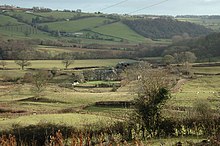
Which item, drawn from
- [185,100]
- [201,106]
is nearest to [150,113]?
[201,106]

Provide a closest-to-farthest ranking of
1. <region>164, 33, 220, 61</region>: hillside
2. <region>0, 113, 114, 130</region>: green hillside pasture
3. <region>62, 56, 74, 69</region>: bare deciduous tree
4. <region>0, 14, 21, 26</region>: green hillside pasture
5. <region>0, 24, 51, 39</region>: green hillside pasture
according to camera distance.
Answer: <region>0, 113, 114, 130</region>: green hillside pasture → <region>62, 56, 74, 69</region>: bare deciduous tree → <region>164, 33, 220, 61</region>: hillside → <region>0, 24, 51, 39</region>: green hillside pasture → <region>0, 14, 21, 26</region>: green hillside pasture

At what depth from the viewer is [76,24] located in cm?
18375

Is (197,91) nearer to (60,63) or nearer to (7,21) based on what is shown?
(60,63)

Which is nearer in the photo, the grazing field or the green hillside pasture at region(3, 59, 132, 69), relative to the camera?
the grazing field

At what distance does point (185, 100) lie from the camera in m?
48.4

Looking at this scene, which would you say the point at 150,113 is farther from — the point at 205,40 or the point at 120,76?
the point at 205,40

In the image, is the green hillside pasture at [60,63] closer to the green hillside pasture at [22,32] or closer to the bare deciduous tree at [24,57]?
the bare deciduous tree at [24,57]

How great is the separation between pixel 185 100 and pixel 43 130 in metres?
26.8

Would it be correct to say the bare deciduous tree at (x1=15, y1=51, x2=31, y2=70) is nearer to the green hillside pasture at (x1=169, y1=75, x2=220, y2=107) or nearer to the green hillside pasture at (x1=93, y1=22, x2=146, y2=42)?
the green hillside pasture at (x1=169, y1=75, x2=220, y2=107)

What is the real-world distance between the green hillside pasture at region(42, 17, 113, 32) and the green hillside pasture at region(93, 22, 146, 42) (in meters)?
5.99

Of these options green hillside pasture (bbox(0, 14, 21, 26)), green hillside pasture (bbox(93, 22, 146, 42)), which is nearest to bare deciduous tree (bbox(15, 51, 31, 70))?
green hillside pasture (bbox(93, 22, 146, 42))

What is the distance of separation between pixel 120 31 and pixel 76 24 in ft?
74.8

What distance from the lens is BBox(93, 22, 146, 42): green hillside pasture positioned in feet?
566

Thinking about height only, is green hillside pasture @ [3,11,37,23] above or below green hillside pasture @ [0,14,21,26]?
above
